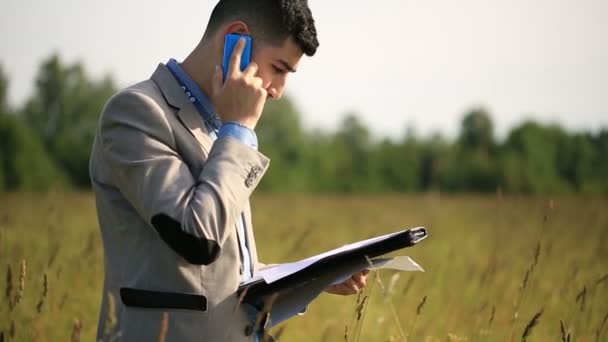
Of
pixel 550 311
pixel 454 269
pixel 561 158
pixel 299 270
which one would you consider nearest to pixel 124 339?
pixel 299 270

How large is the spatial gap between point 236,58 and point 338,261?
647 millimetres

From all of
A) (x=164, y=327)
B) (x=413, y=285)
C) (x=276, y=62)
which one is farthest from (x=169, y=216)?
(x=413, y=285)

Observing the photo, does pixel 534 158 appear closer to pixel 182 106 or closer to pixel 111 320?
pixel 182 106

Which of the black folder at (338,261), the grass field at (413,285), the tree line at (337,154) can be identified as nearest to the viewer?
the black folder at (338,261)

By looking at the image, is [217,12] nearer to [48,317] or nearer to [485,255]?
[48,317]

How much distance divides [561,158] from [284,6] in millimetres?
41593

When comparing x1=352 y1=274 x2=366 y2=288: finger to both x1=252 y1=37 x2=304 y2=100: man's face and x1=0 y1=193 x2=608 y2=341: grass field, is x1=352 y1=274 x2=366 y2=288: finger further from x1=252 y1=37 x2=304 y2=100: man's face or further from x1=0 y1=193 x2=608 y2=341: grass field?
x1=252 y1=37 x2=304 y2=100: man's face

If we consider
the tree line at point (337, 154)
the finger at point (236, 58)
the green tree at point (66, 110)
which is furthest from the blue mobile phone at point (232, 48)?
the green tree at point (66, 110)

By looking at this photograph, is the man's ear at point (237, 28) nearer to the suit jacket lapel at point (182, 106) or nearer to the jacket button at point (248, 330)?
the suit jacket lapel at point (182, 106)

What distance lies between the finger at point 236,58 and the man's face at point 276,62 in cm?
7

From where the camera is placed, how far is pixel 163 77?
2.21m

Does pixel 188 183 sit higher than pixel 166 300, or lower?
higher

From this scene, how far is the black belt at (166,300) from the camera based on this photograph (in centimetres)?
200

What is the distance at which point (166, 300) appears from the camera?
2.00 meters
